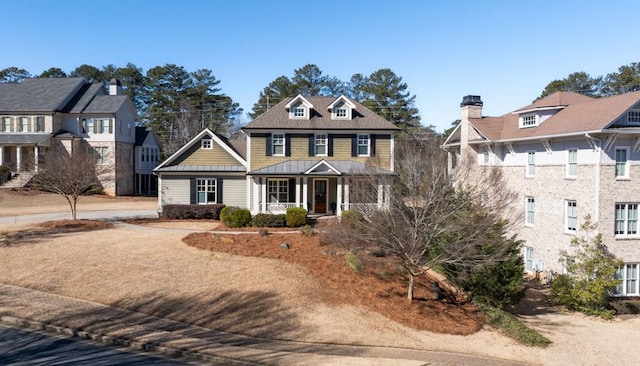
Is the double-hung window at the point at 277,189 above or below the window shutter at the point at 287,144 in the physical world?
below

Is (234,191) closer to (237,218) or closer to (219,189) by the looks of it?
(219,189)

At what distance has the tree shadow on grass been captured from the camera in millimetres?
22234

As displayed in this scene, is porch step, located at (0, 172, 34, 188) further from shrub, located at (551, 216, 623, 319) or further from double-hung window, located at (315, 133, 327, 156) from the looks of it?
shrub, located at (551, 216, 623, 319)

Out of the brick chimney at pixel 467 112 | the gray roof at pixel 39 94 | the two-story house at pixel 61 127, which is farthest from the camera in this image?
the gray roof at pixel 39 94

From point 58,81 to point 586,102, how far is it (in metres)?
49.5

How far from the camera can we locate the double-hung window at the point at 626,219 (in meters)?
23.5

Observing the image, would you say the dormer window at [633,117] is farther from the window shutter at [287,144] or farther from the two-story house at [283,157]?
the window shutter at [287,144]

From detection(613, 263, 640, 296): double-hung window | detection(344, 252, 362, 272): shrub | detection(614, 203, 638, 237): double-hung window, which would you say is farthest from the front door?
detection(613, 263, 640, 296): double-hung window

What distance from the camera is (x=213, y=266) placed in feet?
62.1

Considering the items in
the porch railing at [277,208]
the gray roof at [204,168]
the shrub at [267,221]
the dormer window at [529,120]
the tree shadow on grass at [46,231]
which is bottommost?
the tree shadow on grass at [46,231]

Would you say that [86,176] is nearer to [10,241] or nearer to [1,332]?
[10,241]

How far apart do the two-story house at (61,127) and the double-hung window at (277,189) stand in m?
20.0

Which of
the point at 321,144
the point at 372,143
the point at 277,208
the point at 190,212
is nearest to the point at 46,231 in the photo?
the point at 190,212

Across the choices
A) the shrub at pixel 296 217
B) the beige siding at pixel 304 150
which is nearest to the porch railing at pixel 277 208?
the shrub at pixel 296 217
